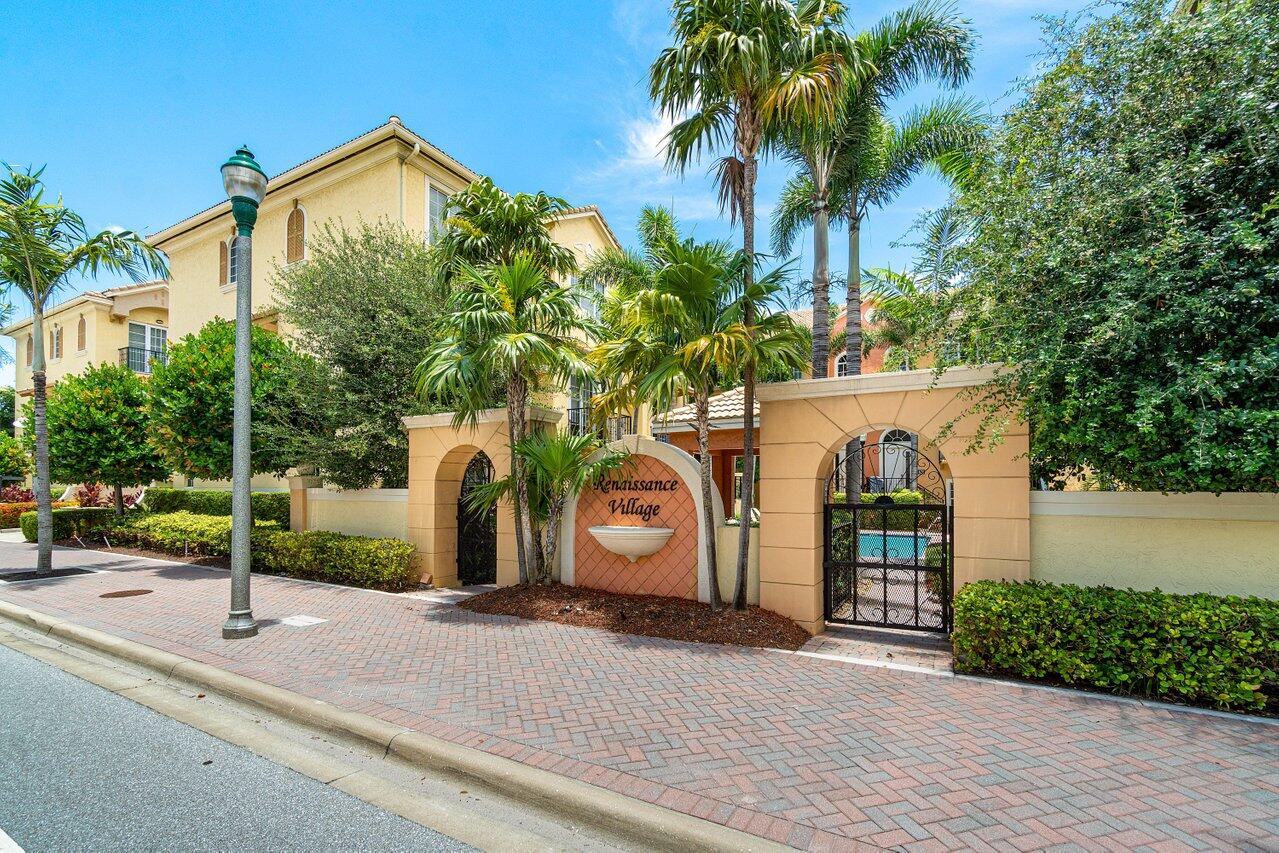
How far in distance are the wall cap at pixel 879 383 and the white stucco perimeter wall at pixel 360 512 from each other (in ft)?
24.0

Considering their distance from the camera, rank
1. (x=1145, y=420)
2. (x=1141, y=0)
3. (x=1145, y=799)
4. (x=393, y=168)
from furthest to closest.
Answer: (x=393, y=168) → (x=1141, y=0) → (x=1145, y=420) → (x=1145, y=799)

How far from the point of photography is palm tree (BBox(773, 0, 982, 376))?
10.3m

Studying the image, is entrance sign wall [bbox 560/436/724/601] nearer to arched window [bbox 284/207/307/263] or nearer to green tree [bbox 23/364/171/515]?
green tree [bbox 23/364/171/515]

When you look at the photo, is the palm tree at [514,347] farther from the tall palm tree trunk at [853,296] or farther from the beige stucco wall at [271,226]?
the beige stucco wall at [271,226]

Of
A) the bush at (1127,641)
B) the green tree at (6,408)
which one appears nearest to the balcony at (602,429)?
the bush at (1127,641)

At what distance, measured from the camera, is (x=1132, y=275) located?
16.5ft

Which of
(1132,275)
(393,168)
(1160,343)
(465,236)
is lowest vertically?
(1160,343)

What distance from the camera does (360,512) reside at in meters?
11.7

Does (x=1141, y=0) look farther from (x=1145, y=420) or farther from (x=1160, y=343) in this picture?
(x=1145, y=420)

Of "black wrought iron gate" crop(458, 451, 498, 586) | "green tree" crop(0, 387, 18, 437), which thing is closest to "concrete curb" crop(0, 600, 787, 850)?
"black wrought iron gate" crop(458, 451, 498, 586)

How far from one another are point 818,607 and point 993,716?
2.65m

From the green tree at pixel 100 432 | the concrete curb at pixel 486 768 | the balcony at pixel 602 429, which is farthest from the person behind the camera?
the green tree at pixel 100 432

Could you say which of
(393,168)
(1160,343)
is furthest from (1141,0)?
(393,168)

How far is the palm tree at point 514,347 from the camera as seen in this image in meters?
8.05
